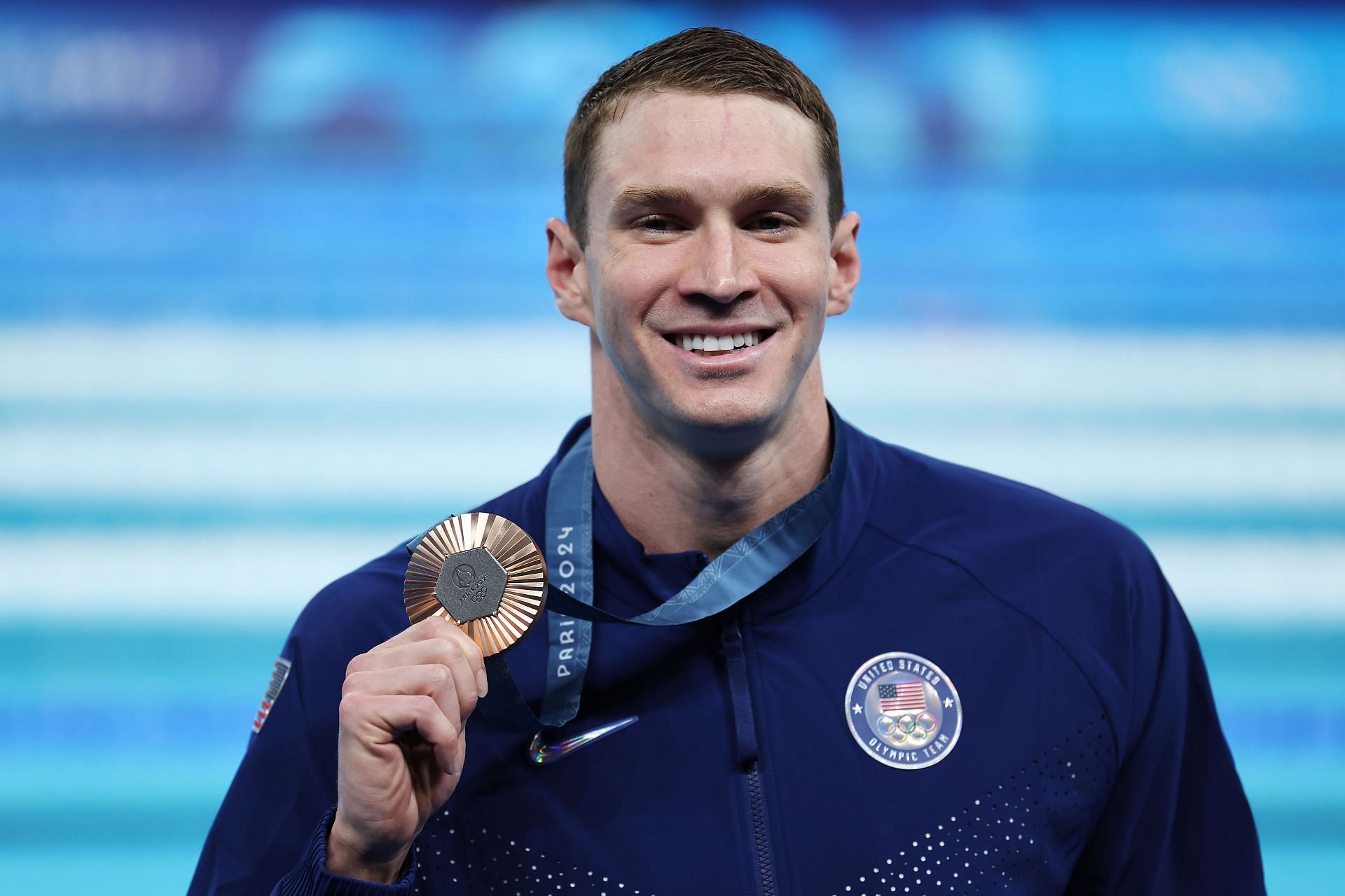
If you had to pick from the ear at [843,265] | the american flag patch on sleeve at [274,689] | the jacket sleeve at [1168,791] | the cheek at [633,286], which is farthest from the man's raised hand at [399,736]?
the jacket sleeve at [1168,791]

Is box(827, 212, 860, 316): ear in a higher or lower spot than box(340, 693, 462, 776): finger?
higher

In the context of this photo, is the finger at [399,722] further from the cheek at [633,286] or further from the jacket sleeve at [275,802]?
the cheek at [633,286]

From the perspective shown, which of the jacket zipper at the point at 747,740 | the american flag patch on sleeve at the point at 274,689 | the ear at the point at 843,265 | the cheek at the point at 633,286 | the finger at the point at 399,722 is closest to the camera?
the finger at the point at 399,722

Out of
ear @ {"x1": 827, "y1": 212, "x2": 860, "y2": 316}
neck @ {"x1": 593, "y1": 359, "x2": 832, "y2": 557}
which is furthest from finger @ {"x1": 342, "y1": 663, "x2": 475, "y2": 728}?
ear @ {"x1": 827, "y1": 212, "x2": 860, "y2": 316}

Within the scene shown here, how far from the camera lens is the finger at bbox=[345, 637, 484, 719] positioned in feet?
4.95

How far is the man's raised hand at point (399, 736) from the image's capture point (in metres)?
1.49

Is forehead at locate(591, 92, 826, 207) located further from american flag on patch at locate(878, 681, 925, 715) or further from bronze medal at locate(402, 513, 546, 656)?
american flag on patch at locate(878, 681, 925, 715)

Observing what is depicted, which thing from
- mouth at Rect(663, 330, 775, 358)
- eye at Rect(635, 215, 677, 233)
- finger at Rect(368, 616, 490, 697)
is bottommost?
finger at Rect(368, 616, 490, 697)

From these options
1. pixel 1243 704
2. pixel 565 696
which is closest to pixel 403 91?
pixel 565 696

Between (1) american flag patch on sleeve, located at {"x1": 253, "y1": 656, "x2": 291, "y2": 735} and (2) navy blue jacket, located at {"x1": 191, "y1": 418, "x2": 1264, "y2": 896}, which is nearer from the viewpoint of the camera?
(2) navy blue jacket, located at {"x1": 191, "y1": 418, "x2": 1264, "y2": 896}

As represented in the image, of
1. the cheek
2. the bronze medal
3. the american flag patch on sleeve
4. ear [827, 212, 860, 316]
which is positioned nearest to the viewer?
the bronze medal

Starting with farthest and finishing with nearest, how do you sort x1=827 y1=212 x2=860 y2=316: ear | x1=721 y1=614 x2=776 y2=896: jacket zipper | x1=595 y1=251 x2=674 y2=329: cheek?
x1=827 y1=212 x2=860 y2=316: ear, x1=595 y1=251 x2=674 y2=329: cheek, x1=721 y1=614 x2=776 y2=896: jacket zipper

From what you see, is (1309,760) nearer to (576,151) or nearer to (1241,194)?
(1241,194)

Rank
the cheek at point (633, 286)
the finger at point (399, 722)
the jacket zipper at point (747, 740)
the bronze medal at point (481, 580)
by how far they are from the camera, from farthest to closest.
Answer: the cheek at point (633, 286) → the jacket zipper at point (747, 740) → the bronze medal at point (481, 580) → the finger at point (399, 722)
